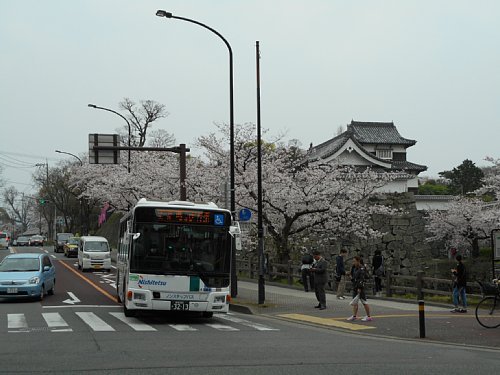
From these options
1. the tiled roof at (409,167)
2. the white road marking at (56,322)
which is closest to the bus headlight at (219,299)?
the white road marking at (56,322)

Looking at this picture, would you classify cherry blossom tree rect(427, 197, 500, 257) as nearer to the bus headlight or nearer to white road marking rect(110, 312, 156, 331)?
the bus headlight

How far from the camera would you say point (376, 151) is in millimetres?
60188

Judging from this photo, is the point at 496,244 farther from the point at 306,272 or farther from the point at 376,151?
the point at 376,151

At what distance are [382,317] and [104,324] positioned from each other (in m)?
7.27

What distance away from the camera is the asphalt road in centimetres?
871

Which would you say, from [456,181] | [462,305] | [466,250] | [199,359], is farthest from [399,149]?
[199,359]

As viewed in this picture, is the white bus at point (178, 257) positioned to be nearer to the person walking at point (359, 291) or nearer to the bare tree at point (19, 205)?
the person walking at point (359, 291)

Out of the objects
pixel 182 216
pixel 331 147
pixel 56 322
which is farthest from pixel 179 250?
pixel 331 147

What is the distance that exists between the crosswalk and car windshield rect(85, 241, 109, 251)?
67.1 ft

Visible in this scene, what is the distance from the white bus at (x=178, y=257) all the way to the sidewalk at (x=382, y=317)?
2.90m

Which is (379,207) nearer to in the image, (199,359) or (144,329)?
(144,329)

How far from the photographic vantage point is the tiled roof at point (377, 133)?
59.9 meters

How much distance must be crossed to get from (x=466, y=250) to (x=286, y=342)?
40235 millimetres

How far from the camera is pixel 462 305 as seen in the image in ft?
Answer: 57.3
